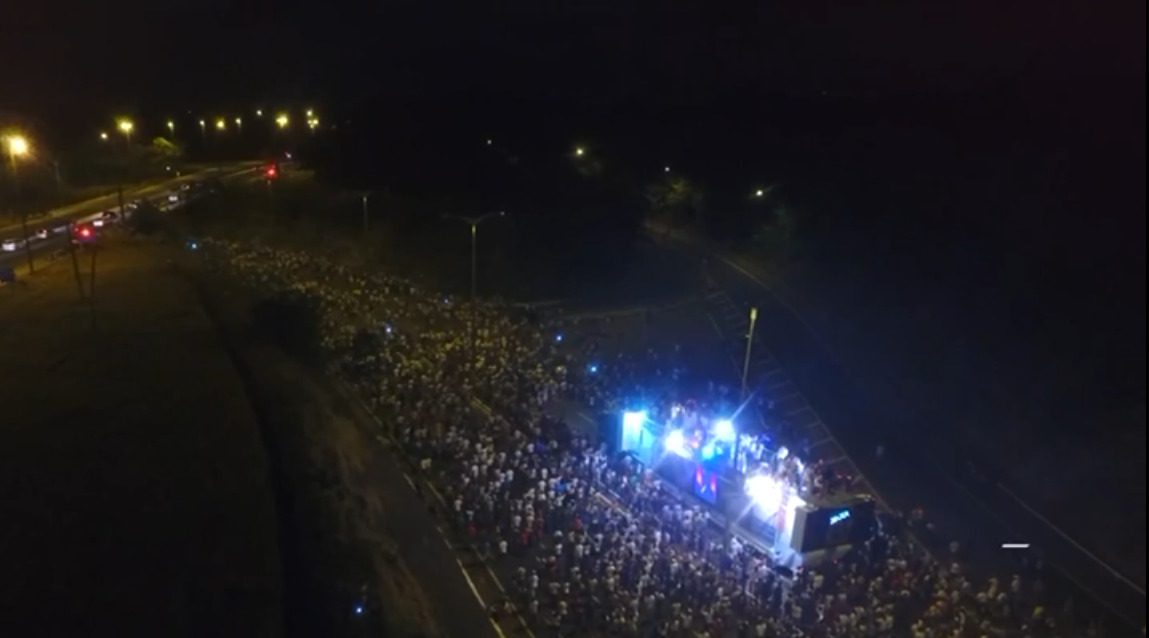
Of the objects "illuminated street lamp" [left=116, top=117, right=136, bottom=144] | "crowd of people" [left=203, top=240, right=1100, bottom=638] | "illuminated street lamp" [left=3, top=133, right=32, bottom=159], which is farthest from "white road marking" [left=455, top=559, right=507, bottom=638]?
"illuminated street lamp" [left=116, top=117, right=136, bottom=144]

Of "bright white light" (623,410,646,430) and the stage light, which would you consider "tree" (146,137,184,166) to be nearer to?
"bright white light" (623,410,646,430)

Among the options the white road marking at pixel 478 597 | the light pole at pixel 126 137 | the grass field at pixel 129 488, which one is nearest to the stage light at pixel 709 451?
the white road marking at pixel 478 597

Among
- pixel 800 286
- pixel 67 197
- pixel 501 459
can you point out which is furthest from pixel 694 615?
pixel 67 197

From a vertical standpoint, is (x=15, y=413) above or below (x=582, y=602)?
above

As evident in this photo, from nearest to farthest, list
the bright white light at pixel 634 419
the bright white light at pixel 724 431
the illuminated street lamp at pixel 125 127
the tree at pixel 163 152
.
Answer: the bright white light at pixel 724 431 < the bright white light at pixel 634 419 < the illuminated street lamp at pixel 125 127 < the tree at pixel 163 152

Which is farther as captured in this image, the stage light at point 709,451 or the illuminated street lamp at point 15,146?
the illuminated street lamp at point 15,146

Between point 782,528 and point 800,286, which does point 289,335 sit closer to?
point 782,528

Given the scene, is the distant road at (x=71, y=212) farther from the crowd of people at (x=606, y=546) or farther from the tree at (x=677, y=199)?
the tree at (x=677, y=199)
